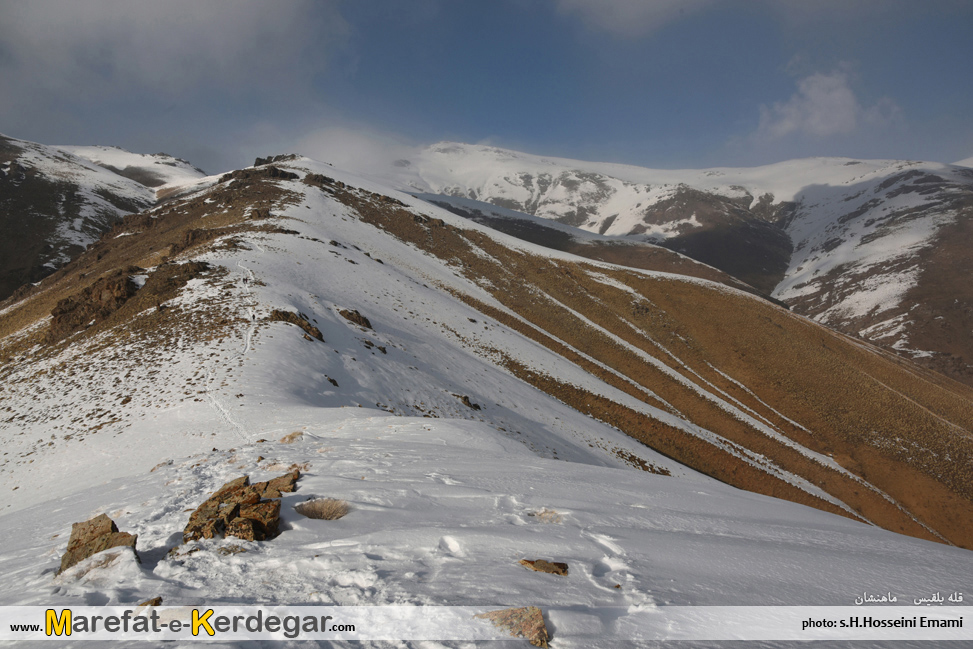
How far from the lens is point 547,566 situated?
421cm

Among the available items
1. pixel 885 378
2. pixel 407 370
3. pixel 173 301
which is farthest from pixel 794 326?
pixel 173 301

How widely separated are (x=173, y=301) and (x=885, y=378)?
174 ft

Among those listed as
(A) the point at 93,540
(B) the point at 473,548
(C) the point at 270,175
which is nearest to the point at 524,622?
(B) the point at 473,548

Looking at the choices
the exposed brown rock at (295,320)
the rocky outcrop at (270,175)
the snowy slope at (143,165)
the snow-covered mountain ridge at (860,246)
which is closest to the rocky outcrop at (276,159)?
the rocky outcrop at (270,175)

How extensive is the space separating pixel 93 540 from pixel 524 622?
16.4 feet

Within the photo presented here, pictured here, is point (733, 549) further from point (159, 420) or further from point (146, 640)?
point (159, 420)

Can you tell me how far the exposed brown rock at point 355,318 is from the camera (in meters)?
22.7

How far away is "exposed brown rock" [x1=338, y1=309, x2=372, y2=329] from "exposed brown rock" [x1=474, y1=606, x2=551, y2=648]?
20851mm

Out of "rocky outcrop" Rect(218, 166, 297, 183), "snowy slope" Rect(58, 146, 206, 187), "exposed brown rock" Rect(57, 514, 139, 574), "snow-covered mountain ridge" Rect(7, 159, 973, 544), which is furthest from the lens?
A: "snowy slope" Rect(58, 146, 206, 187)

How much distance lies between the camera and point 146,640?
10.3ft

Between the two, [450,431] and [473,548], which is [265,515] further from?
[450,431]

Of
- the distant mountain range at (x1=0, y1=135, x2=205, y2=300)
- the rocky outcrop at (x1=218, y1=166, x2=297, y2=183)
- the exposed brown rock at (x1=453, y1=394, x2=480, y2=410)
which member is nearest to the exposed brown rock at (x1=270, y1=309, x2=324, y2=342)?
the exposed brown rock at (x1=453, y1=394, x2=480, y2=410)

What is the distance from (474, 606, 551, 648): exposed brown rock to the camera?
3.04 metres

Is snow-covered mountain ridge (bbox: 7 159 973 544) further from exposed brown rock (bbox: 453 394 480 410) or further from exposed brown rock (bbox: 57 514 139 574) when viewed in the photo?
exposed brown rock (bbox: 57 514 139 574)
